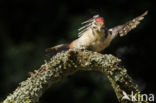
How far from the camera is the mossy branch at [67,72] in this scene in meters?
1.35

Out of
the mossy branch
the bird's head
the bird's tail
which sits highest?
the bird's head

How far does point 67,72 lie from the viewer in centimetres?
142

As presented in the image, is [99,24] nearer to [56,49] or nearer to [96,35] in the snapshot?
[96,35]

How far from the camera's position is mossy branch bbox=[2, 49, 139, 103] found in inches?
53.2

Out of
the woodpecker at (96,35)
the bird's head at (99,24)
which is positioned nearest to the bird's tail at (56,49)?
the woodpecker at (96,35)

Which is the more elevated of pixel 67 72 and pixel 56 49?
pixel 56 49

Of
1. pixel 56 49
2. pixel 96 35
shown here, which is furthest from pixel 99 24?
pixel 56 49

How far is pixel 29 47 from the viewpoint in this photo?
289cm

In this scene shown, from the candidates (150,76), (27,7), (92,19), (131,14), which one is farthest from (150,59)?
(92,19)

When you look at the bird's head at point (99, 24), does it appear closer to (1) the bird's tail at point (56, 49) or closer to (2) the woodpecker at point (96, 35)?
(2) the woodpecker at point (96, 35)

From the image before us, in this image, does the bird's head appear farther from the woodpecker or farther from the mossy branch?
the mossy branch

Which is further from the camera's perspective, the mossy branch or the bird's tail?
the bird's tail

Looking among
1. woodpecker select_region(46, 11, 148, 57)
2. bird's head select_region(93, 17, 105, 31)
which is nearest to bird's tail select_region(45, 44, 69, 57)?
woodpecker select_region(46, 11, 148, 57)

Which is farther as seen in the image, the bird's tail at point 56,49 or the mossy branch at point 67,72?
the bird's tail at point 56,49
